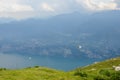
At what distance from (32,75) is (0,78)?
9.57 feet

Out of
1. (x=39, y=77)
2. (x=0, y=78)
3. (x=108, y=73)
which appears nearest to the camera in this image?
(x=0, y=78)

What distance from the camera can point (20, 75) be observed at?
24.8m

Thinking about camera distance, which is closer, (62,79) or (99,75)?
(62,79)

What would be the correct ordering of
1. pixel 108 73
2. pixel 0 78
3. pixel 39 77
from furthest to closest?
pixel 108 73
pixel 39 77
pixel 0 78

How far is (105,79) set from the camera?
2505 cm

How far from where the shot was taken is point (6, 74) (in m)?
25.1

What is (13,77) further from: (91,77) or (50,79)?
(91,77)

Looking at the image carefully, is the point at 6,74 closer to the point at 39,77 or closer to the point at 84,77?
the point at 39,77

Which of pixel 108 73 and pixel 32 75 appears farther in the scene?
pixel 108 73

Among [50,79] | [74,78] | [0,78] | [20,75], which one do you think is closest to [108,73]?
[74,78]

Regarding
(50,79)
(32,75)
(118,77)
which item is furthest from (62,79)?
(118,77)

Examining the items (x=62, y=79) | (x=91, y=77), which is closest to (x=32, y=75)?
(x=62, y=79)

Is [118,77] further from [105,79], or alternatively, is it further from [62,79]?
[62,79]

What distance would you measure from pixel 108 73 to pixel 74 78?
361 cm
